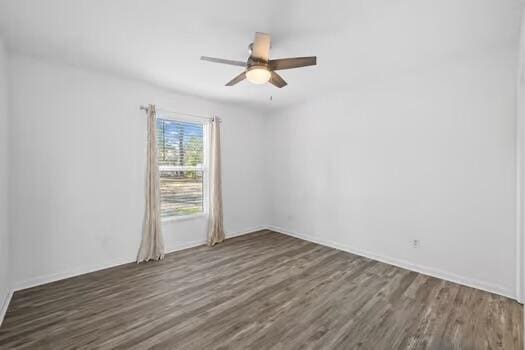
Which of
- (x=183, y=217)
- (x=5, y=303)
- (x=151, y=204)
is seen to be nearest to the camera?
(x=5, y=303)

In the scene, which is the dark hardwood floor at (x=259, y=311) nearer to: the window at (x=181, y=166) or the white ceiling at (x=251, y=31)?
the window at (x=181, y=166)

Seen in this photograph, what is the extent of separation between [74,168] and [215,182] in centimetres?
206

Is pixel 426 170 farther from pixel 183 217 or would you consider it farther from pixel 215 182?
pixel 183 217

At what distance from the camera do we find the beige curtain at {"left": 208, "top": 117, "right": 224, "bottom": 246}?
434 centimetres

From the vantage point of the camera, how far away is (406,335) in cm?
194

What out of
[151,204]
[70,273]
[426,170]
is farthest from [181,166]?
[426,170]

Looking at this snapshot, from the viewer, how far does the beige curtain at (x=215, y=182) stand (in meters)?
4.34

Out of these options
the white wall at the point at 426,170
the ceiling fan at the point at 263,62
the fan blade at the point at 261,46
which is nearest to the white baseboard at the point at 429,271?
the white wall at the point at 426,170

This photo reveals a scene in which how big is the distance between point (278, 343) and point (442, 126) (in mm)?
3066

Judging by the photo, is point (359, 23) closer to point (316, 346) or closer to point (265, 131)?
point (316, 346)

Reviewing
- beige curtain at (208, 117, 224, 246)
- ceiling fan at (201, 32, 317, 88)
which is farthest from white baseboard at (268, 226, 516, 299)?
ceiling fan at (201, 32, 317, 88)

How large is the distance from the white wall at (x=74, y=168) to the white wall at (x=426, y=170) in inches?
109

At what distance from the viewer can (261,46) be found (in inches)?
81.5

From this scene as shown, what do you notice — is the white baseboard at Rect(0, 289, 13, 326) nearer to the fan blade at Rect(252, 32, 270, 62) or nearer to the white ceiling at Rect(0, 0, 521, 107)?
the white ceiling at Rect(0, 0, 521, 107)
